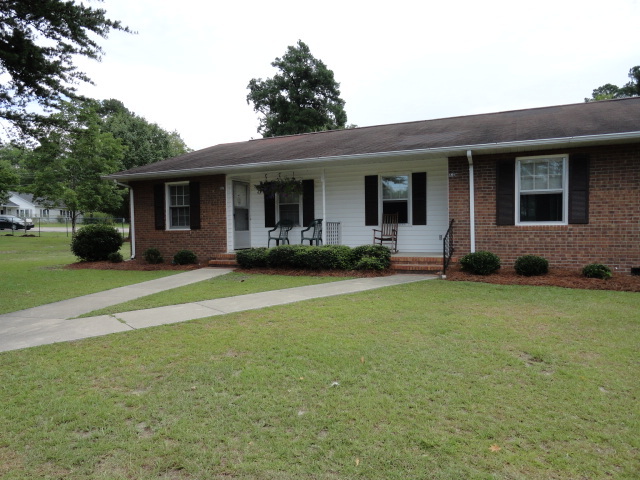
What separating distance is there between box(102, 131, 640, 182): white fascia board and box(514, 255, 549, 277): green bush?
2333 millimetres

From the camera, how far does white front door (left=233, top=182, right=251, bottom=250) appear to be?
12.1m

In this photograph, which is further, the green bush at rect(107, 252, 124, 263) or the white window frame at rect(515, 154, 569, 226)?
the green bush at rect(107, 252, 124, 263)

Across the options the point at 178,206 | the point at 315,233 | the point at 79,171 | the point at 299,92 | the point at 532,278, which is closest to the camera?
the point at 532,278

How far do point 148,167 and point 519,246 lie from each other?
434 inches

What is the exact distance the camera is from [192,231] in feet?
39.9

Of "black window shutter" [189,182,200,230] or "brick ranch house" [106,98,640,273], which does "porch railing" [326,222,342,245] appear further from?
"black window shutter" [189,182,200,230]

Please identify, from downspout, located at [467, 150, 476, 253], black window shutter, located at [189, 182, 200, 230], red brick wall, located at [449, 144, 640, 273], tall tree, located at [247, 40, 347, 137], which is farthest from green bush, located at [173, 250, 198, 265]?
tall tree, located at [247, 40, 347, 137]

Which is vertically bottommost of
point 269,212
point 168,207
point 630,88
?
point 269,212

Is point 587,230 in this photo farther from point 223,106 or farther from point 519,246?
point 223,106

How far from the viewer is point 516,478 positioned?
6.62 feet

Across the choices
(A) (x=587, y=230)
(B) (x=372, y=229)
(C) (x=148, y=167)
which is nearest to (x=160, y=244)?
(C) (x=148, y=167)

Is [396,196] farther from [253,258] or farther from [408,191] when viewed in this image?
[253,258]

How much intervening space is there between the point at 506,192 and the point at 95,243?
12053 millimetres

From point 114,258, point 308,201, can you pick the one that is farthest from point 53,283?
point 308,201
